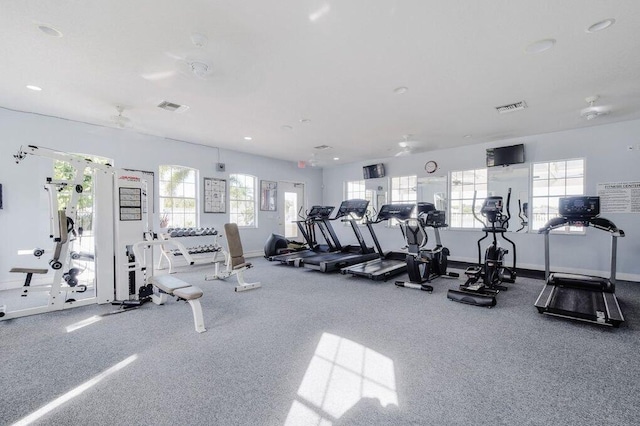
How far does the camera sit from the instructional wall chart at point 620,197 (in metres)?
5.12

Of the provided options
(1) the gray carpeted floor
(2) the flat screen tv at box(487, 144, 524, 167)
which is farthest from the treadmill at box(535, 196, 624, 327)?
(2) the flat screen tv at box(487, 144, 524, 167)

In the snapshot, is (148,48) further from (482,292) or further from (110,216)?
(482,292)

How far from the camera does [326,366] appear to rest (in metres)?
2.34

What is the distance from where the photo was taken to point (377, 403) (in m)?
1.89

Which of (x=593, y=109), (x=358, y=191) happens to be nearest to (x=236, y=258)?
(x=358, y=191)

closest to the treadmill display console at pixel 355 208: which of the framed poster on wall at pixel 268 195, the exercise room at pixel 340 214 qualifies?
the exercise room at pixel 340 214

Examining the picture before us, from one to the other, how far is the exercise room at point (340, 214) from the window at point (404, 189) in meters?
1.39

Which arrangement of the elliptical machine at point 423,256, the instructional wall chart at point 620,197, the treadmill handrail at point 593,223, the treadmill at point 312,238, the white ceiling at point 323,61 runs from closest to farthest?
1. the white ceiling at point 323,61
2. the treadmill handrail at point 593,223
3. the elliptical machine at point 423,256
4. the instructional wall chart at point 620,197
5. the treadmill at point 312,238

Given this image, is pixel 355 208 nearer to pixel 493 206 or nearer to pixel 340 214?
pixel 340 214

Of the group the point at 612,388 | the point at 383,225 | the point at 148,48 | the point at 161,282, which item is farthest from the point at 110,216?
the point at 383,225

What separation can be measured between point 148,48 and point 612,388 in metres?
4.94

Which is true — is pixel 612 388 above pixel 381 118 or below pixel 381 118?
below

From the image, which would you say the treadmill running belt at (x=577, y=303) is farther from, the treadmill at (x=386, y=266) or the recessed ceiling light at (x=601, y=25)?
the recessed ceiling light at (x=601, y=25)

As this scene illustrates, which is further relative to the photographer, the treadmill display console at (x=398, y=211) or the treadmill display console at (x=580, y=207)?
the treadmill display console at (x=398, y=211)
